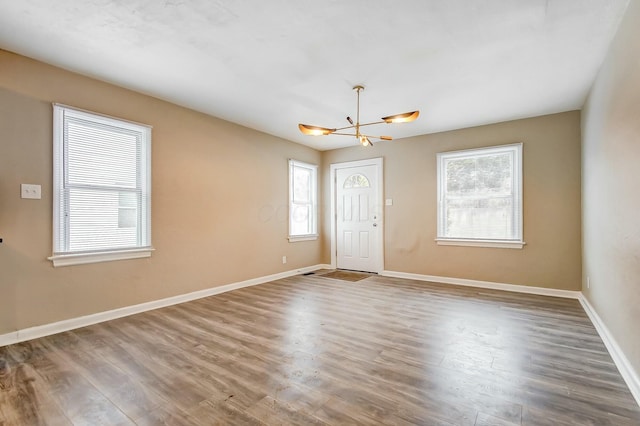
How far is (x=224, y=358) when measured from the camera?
246 centimetres

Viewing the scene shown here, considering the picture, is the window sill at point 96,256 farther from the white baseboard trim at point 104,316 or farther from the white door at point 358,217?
the white door at point 358,217

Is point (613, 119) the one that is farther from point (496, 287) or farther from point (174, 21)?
point (174, 21)

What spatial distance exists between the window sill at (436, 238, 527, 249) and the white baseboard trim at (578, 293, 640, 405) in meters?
1.26

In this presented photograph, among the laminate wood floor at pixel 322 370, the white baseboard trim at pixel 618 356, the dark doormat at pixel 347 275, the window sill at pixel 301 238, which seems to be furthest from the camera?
the window sill at pixel 301 238

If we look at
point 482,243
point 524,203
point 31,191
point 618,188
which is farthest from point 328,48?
point 482,243

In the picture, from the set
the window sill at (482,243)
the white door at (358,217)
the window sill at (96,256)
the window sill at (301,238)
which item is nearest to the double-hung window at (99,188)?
the window sill at (96,256)

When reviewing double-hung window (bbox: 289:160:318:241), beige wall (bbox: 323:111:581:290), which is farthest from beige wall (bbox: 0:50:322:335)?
beige wall (bbox: 323:111:581:290)

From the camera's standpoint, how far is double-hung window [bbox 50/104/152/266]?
309 cm

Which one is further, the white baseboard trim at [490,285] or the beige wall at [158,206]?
the white baseboard trim at [490,285]

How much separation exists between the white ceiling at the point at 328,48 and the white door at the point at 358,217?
7.08ft

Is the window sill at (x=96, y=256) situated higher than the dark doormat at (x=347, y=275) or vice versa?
the window sill at (x=96, y=256)

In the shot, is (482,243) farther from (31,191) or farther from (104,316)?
(31,191)

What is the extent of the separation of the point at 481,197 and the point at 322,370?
12.9ft

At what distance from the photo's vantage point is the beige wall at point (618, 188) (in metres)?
2.05
